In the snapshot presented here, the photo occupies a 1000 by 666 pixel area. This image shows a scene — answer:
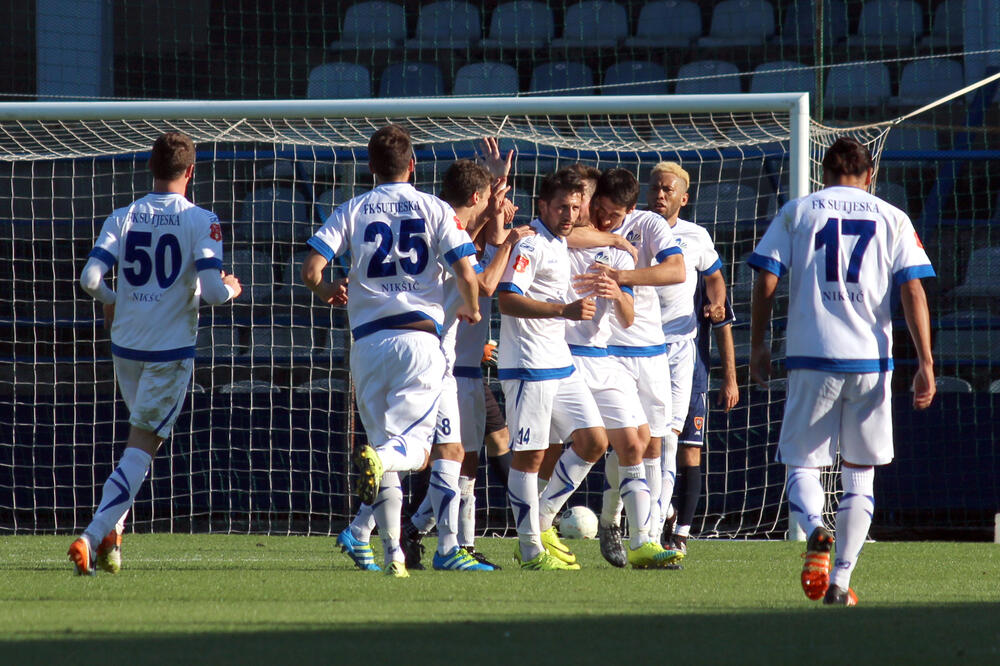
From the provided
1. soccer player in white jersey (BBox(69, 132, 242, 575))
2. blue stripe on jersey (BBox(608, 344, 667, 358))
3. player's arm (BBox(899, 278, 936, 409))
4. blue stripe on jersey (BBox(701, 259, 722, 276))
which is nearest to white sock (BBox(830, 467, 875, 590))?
player's arm (BBox(899, 278, 936, 409))

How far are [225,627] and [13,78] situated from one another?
11137 millimetres

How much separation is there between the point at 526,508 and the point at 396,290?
56.6 inches

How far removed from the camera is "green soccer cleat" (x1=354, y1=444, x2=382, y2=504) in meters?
5.17

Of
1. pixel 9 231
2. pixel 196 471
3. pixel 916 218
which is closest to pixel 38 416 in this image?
pixel 196 471

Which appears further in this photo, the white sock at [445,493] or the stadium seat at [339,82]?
the stadium seat at [339,82]

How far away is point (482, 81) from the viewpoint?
46.1 ft

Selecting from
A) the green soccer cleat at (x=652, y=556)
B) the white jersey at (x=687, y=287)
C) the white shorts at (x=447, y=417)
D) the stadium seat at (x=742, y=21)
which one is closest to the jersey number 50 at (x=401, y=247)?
the white shorts at (x=447, y=417)

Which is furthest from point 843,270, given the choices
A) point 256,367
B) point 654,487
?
point 256,367

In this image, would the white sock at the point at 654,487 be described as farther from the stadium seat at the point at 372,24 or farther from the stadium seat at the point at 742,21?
the stadium seat at the point at 372,24

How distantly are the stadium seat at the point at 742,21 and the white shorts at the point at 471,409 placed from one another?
8489mm

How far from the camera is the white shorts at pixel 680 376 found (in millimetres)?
7566

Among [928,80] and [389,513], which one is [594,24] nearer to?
[928,80]

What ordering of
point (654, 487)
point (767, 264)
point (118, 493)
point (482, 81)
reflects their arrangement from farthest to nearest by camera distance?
point (482, 81), point (654, 487), point (118, 493), point (767, 264)

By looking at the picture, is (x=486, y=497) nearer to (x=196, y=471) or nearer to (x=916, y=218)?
(x=196, y=471)
